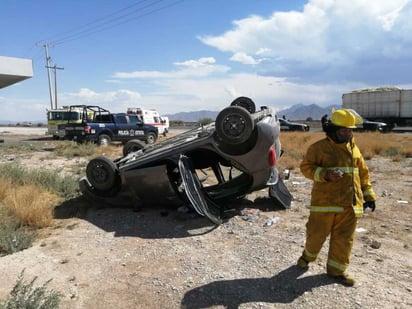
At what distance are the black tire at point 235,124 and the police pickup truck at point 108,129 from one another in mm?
15061

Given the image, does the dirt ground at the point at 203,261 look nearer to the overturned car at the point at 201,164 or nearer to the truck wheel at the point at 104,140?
the overturned car at the point at 201,164

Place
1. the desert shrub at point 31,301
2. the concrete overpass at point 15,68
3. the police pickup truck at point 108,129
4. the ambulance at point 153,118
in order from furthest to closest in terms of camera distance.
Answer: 1. the ambulance at point 153,118
2. the police pickup truck at point 108,129
3. the concrete overpass at point 15,68
4. the desert shrub at point 31,301

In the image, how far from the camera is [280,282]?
3.78 m

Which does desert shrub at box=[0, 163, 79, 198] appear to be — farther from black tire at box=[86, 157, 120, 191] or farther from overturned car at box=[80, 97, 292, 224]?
black tire at box=[86, 157, 120, 191]

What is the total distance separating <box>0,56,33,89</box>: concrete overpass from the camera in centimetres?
1745

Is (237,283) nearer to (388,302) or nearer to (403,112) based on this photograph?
(388,302)

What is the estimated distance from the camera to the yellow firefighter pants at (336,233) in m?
3.69

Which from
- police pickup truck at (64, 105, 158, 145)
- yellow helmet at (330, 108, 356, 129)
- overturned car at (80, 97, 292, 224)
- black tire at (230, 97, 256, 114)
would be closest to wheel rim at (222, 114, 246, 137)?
overturned car at (80, 97, 292, 224)

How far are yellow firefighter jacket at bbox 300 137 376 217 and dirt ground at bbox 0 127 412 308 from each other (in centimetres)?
77

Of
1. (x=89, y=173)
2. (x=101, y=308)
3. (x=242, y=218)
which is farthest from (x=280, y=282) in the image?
(x=89, y=173)

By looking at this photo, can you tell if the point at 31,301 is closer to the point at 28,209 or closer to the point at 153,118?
the point at 28,209

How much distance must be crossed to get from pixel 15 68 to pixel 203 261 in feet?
55.8

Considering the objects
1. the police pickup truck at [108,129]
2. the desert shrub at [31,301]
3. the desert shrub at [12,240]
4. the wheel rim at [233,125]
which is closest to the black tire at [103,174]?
the desert shrub at [12,240]

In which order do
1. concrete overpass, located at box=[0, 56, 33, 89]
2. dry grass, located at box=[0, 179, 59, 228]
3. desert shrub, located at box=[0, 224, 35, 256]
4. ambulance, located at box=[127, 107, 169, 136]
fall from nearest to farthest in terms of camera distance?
desert shrub, located at box=[0, 224, 35, 256]
dry grass, located at box=[0, 179, 59, 228]
concrete overpass, located at box=[0, 56, 33, 89]
ambulance, located at box=[127, 107, 169, 136]
